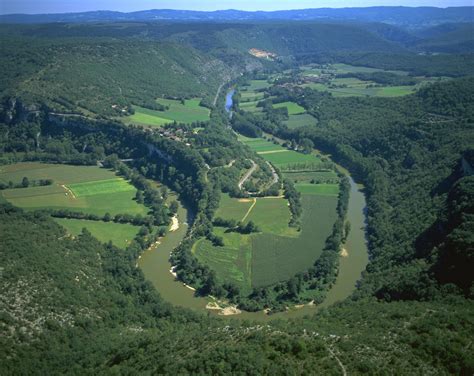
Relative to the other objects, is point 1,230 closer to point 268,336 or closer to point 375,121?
point 268,336

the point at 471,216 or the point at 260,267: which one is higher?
the point at 471,216

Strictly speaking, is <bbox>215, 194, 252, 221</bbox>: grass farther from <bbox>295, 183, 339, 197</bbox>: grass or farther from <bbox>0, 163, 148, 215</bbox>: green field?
<bbox>0, 163, 148, 215</bbox>: green field

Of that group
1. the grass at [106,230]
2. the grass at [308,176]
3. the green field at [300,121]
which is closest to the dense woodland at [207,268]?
the grass at [106,230]

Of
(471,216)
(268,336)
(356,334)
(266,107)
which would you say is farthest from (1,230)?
(266,107)

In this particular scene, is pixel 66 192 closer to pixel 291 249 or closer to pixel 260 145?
pixel 291 249

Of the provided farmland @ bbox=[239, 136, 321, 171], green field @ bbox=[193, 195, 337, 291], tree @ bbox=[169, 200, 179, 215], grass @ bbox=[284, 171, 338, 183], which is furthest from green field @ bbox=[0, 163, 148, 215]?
farmland @ bbox=[239, 136, 321, 171]

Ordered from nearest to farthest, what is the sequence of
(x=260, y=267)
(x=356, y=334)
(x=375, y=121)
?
1. (x=356, y=334)
2. (x=260, y=267)
3. (x=375, y=121)

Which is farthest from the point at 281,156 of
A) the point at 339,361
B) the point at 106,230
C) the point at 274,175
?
the point at 339,361
